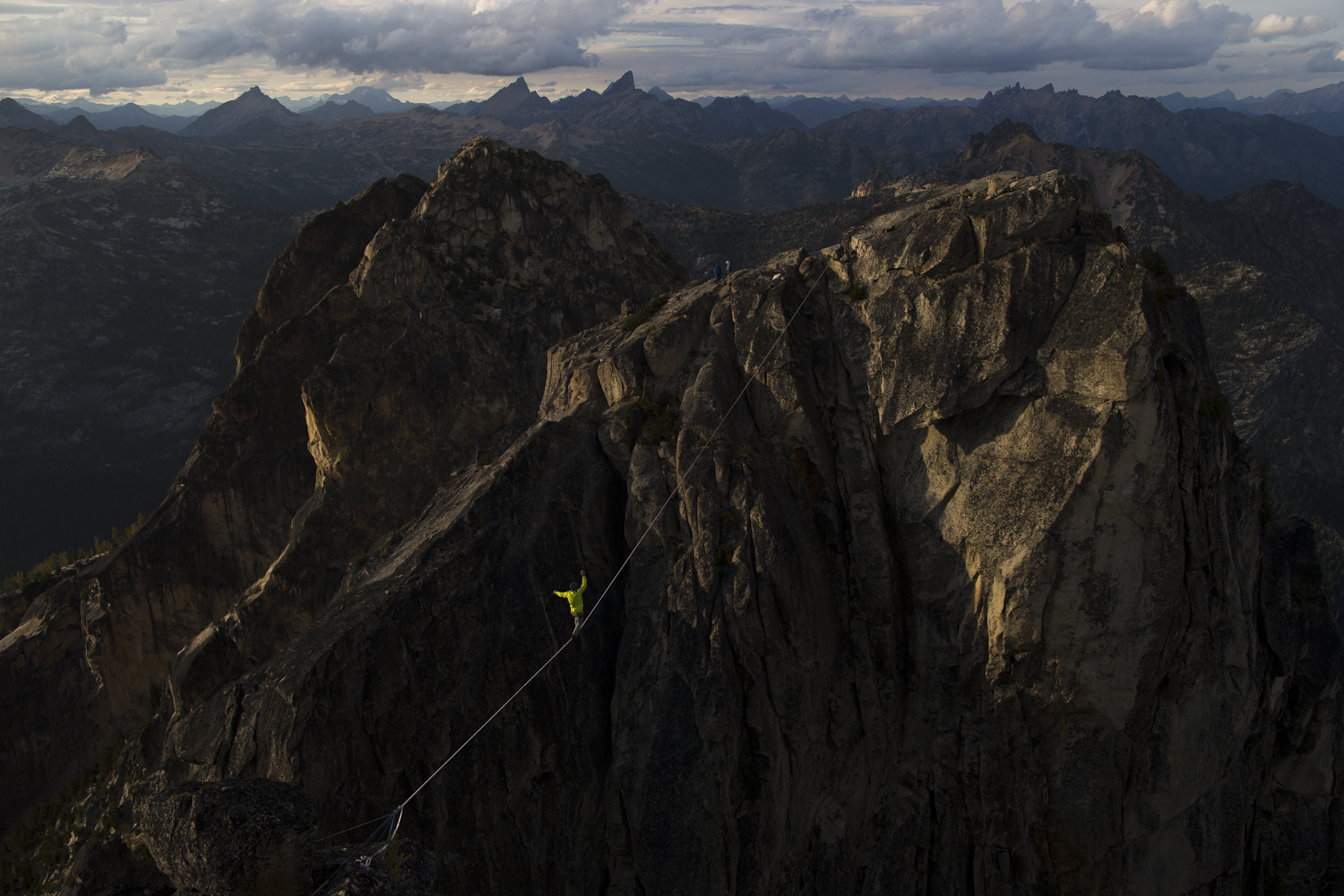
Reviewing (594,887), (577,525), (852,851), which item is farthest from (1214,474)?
(594,887)

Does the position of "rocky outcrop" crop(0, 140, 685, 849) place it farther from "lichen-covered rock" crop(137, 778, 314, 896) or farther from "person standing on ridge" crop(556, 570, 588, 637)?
"lichen-covered rock" crop(137, 778, 314, 896)

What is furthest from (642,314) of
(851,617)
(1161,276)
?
(1161,276)

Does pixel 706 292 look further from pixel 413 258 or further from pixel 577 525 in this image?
pixel 413 258

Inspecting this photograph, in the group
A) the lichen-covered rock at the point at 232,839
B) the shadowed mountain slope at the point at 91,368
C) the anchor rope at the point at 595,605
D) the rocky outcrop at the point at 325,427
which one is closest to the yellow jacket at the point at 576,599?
the anchor rope at the point at 595,605

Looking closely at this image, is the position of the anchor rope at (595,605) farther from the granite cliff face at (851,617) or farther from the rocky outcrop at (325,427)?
the rocky outcrop at (325,427)

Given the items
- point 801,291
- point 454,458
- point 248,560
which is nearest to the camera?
point 801,291

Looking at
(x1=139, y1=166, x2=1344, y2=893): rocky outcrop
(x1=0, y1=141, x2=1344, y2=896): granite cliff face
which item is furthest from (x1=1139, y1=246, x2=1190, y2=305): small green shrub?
(x1=0, y1=141, x2=1344, y2=896): granite cliff face
